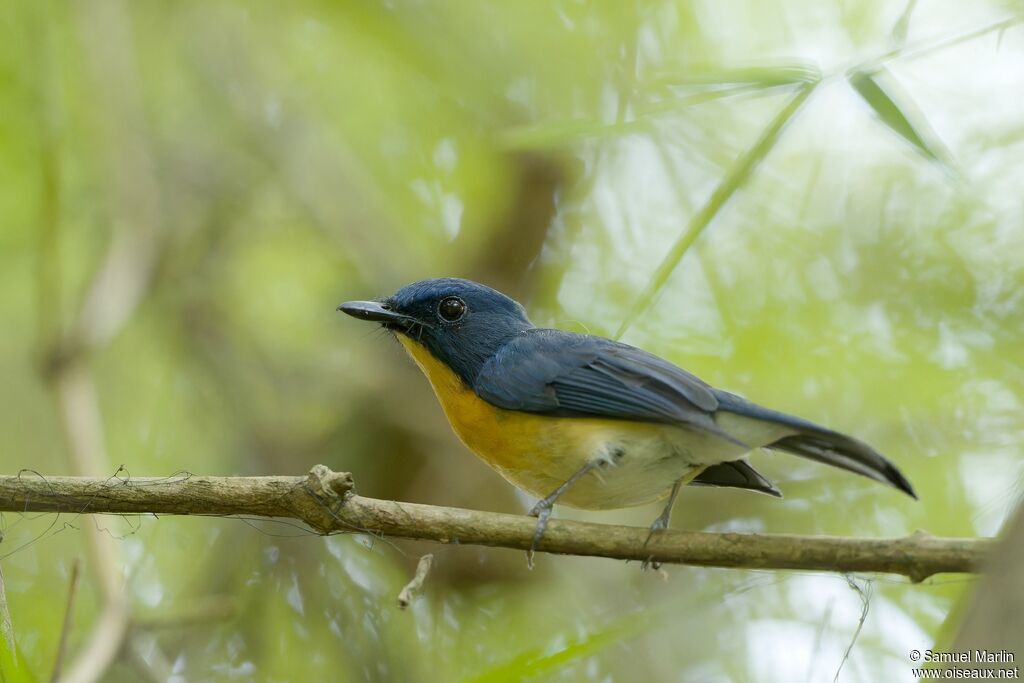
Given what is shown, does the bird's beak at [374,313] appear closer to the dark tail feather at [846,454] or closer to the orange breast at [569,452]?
the orange breast at [569,452]

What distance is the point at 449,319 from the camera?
402 centimetres

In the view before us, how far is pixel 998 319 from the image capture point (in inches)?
190

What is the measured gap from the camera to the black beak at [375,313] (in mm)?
3840

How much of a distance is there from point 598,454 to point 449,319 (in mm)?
963

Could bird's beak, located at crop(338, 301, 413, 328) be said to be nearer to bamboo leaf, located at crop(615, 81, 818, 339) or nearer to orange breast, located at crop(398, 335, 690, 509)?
orange breast, located at crop(398, 335, 690, 509)

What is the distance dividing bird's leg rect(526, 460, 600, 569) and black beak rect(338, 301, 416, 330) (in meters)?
0.96

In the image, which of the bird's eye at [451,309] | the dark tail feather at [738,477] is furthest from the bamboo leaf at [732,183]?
the bird's eye at [451,309]

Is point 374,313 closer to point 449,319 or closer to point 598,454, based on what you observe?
point 449,319

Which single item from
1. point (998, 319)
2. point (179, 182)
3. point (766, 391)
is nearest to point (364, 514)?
point (766, 391)

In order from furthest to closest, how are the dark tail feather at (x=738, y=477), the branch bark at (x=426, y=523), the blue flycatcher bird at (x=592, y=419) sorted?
the dark tail feather at (x=738, y=477) < the blue flycatcher bird at (x=592, y=419) < the branch bark at (x=426, y=523)

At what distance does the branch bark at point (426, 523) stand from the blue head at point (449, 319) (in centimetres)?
112

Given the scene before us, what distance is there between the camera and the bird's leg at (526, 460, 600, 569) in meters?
2.85

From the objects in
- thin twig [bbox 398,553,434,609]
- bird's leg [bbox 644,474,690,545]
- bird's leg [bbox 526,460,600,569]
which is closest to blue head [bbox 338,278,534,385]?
bird's leg [bbox 526,460,600,569]

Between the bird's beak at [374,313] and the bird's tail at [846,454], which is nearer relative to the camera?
the bird's tail at [846,454]
